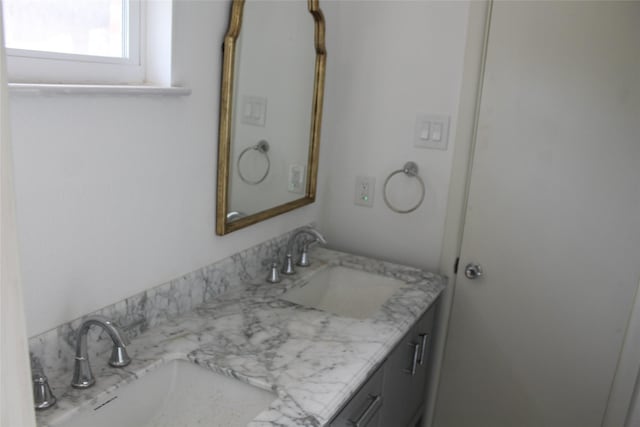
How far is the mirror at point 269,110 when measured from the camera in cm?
151

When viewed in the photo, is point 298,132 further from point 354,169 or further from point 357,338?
point 357,338

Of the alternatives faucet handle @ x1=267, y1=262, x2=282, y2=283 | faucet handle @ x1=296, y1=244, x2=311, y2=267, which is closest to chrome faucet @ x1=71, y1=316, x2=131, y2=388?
faucet handle @ x1=267, y1=262, x2=282, y2=283

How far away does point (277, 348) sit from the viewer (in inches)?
53.1

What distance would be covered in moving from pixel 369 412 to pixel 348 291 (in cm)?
62

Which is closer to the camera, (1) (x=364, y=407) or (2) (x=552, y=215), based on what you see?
(1) (x=364, y=407)

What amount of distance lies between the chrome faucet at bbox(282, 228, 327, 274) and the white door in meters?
0.53

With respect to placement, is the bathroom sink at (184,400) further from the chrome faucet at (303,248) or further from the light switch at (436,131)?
the light switch at (436,131)

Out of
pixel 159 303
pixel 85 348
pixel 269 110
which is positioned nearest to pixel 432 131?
pixel 269 110

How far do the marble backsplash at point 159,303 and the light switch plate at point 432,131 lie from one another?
0.59 m

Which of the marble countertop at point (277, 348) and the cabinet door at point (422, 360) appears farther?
the cabinet door at point (422, 360)

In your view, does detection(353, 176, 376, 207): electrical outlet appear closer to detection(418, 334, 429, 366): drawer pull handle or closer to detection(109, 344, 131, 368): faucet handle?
detection(418, 334, 429, 366): drawer pull handle

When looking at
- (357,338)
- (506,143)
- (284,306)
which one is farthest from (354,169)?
(357,338)

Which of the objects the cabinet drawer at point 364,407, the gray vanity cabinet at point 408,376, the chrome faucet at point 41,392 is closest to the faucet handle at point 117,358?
the chrome faucet at point 41,392

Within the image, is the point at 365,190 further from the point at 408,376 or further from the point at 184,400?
the point at 184,400
